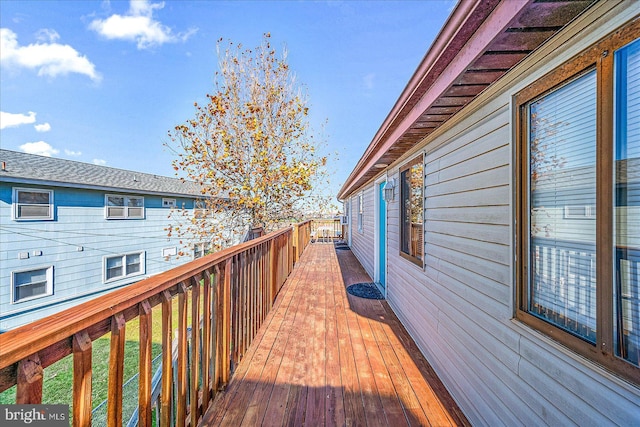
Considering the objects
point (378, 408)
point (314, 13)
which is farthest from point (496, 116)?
point (314, 13)

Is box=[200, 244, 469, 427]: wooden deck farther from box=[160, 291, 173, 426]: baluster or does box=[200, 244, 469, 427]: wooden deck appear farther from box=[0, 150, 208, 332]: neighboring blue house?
box=[0, 150, 208, 332]: neighboring blue house

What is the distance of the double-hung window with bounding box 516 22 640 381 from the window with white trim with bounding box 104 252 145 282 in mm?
11104

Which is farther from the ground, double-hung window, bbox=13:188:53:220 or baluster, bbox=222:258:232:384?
double-hung window, bbox=13:188:53:220

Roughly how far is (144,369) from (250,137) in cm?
577

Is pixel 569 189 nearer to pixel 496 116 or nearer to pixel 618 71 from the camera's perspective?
pixel 618 71

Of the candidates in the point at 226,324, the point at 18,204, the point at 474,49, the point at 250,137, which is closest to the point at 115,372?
the point at 226,324

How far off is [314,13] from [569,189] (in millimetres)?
7908

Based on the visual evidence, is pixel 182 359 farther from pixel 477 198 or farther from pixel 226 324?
pixel 477 198

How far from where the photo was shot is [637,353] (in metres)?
0.97

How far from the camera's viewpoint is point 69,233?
7.96m

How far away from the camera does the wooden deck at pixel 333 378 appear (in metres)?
1.90

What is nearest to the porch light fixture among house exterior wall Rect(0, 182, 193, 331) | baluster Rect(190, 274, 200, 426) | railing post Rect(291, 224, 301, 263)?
baluster Rect(190, 274, 200, 426)

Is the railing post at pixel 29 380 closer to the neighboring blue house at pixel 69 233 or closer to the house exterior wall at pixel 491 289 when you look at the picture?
the house exterior wall at pixel 491 289

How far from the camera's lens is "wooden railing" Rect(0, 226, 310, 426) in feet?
2.50
